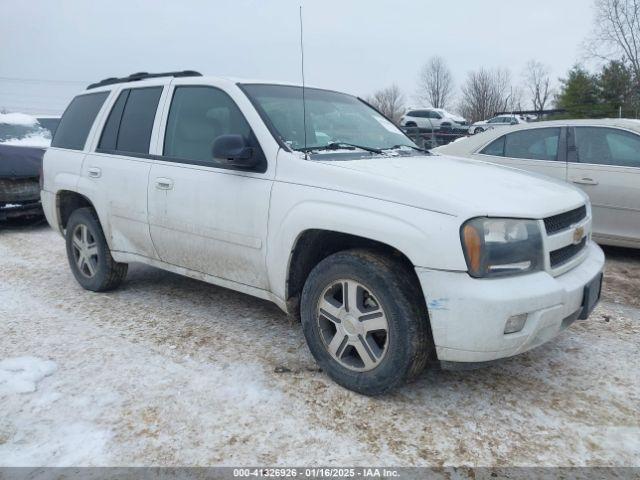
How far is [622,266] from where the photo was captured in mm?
5367

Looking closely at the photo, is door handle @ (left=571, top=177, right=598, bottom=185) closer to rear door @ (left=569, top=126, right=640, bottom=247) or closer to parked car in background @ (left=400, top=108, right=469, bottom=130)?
rear door @ (left=569, top=126, right=640, bottom=247)

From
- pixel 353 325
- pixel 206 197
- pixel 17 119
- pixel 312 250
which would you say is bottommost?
pixel 353 325

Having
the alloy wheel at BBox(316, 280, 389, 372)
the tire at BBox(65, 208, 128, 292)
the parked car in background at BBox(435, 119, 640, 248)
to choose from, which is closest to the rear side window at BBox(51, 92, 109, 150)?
the tire at BBox(65, 208, 128, 292)

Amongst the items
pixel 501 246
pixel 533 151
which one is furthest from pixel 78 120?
pixel 533 151

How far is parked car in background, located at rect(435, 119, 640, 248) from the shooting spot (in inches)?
206

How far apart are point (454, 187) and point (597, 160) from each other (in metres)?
3.61

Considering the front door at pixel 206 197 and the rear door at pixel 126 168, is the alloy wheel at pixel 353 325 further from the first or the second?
the rear door at pixel 126 168

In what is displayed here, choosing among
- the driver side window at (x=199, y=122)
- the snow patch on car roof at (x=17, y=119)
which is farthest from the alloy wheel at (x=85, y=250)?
the snow patch on car roof at (x=17, y=119)

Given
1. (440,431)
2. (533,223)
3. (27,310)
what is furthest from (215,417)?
(27,310)

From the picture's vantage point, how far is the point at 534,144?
593 centimetres

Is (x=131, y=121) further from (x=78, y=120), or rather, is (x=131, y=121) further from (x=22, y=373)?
(x=22, y=373)

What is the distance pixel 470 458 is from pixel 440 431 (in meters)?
0.23

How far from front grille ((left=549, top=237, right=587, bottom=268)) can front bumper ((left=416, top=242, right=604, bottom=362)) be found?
14 centimetres

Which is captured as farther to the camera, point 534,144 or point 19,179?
point 19,179
